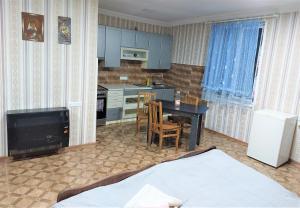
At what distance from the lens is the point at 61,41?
144 inches

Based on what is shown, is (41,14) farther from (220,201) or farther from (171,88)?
(171,88)

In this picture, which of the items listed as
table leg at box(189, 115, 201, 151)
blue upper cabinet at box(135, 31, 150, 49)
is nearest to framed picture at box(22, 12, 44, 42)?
table leg at box(189, 115, 201, 151)

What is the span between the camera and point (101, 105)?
534 cm

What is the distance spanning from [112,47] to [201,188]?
4.43 meters

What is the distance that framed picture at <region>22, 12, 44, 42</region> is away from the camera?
10.9 ft

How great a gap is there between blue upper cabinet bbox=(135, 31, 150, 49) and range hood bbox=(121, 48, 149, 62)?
0.11 m

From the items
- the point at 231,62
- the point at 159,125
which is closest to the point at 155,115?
the point at 159,125

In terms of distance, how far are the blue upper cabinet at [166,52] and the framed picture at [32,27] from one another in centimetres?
362

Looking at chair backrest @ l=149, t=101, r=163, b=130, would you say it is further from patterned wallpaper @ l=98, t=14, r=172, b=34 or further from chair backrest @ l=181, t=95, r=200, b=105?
patterned wallpaper @ l=98, t=14, r=172, b=34

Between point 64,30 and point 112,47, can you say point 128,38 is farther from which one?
point 64,30

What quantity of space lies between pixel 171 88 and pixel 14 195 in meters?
4.65

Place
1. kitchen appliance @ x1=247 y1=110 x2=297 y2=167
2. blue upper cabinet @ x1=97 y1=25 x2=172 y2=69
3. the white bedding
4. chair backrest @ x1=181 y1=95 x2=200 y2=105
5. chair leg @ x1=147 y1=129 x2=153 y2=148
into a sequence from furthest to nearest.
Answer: blue upper cabinet @ x1=97 y1=25 x2=172 y2=69 → chair backrest @ x1=181 y1=95 x2=200 y2=105 → chair leg @ x1=147 y1=129 x2=153 y2=148 → kitchen appliance @ x1=247 y1=110 x2=297 y2=167 → the white bedding

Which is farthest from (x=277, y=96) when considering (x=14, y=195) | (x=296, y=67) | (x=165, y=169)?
(x=14, y=195)

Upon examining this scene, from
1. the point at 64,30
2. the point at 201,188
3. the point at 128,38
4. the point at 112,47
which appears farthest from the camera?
the point at 128,38
